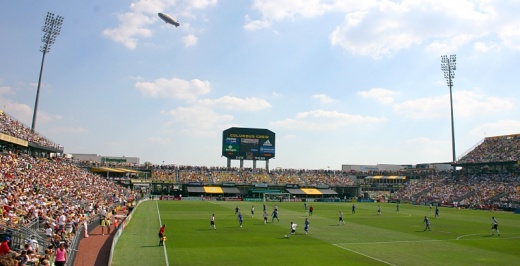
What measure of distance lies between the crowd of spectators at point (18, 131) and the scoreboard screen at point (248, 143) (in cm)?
4002

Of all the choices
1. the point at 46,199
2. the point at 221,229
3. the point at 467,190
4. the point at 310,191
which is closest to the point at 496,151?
the point at 467,190

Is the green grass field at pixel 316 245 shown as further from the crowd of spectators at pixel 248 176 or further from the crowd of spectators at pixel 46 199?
the crowd of spectators at pixel 248 176

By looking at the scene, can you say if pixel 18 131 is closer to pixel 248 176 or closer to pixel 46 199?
pixel 46 199

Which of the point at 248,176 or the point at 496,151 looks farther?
the point at 248,176

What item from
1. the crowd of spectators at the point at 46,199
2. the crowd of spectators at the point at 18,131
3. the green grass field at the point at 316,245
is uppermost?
the crowd of spectators at the point at 18,131

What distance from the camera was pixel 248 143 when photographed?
3634 inches

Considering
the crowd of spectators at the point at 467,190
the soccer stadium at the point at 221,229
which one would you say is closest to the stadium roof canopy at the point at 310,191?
the crowd of spectators at the point at 467,190

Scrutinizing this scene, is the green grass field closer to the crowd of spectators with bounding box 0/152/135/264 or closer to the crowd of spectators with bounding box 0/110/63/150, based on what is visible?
the crowd of spectators with bounding box 0/152/135/264

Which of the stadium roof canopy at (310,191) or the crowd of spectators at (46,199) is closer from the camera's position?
the crowd of spectators at (46,199)

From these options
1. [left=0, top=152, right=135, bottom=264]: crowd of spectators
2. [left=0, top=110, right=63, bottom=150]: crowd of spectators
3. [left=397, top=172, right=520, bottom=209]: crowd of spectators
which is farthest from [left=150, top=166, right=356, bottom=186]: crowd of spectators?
[left=0, top=152, right=135, bottom=264]: crowd of spectators

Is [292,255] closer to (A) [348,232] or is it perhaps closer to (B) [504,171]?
(A) [348,232]

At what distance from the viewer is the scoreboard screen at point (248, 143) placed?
9144 cm

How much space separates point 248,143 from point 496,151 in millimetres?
52403

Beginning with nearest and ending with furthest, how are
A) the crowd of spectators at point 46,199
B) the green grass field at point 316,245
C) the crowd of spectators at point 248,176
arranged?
the crowd of spectators at point 46,199, the green grass field at point 316,245, the crowd of spectators at point 248,176
